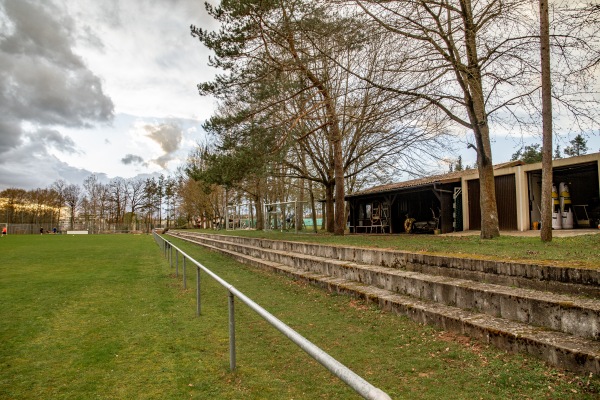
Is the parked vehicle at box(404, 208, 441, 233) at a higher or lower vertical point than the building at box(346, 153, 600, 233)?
lower

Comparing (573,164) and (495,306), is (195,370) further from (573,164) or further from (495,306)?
(573,164)

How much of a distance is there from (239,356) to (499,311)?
302cm

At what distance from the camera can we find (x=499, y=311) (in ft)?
13.9

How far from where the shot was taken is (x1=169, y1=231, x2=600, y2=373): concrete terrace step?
3236mm

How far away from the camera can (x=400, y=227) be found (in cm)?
2216

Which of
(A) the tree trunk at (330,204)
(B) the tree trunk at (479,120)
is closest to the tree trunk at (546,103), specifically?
(B) the tree trunk at (479,120)

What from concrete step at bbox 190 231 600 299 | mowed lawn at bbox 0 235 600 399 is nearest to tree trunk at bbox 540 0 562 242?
concrete step at bbox 190 231 600 299

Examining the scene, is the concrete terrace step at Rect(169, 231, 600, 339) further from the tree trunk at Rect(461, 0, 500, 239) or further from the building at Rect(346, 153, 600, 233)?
the building at Rect(346, 153, 600, 233)

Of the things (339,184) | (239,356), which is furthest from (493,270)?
(339,184)

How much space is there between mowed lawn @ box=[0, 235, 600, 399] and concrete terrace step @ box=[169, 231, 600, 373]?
143mm

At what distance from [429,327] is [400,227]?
1819 centimetres

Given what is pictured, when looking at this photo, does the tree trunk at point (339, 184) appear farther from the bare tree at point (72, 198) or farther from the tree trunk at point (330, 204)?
the bare tree at point (72, 198)

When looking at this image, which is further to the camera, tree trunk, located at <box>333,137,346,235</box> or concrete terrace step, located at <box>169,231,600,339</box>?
tree trunk, located at <box>333,137,346,235</box>

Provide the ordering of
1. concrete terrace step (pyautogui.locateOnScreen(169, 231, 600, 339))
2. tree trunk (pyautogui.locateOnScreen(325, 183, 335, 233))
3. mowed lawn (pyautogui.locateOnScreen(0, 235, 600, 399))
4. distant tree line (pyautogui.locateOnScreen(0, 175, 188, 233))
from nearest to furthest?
mowed lawn (pyautogui.locateOnScreen(0, 235, 600, 399))
concrete terrace step (pyautogui.locateOnScreen(169, 231, 600, 339))
tree trunk (pyautogui.locateOnScreen(325, 183, 335, 233))
distant tree line (pyautogui.locateOnScreen(0, 175, 188, 233))
